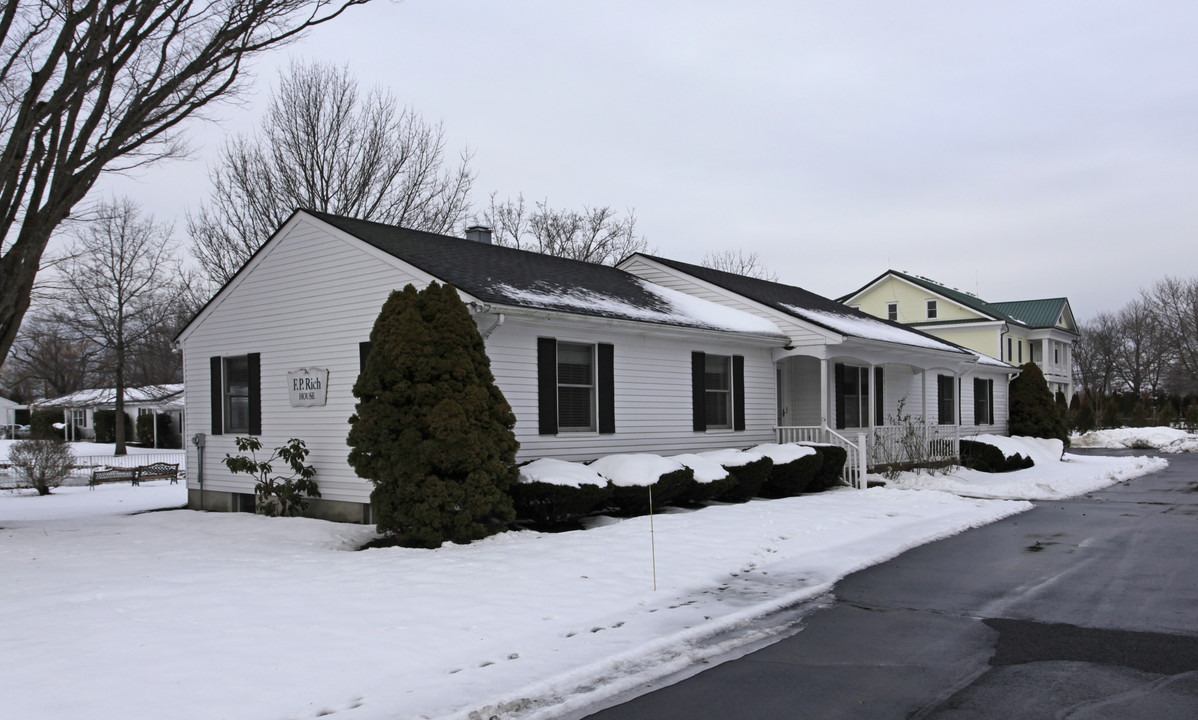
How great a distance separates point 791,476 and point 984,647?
9.23m

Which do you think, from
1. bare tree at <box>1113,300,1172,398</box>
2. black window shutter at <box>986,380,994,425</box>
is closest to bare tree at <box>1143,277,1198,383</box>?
bare tree at <box>1113,300,1172,398</box>

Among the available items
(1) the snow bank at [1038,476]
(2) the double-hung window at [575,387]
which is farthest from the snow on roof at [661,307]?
(1) the snow bank at [1038,476]

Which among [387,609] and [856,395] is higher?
[856,395]

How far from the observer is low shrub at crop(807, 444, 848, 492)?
16.7 meters

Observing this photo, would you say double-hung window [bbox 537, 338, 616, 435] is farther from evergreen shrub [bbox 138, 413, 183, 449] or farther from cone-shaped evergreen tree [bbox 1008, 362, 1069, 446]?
evergreen shrub [bbox 138, 413, 183, 449]

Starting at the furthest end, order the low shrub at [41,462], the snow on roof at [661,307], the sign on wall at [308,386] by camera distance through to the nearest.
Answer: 1. the low shrub at [41,462]
2. the sign on wall at [308,386]
3. the snow on roof at [661,307]

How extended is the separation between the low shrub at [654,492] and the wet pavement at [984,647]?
12.0 ft

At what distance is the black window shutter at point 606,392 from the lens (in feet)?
47.4

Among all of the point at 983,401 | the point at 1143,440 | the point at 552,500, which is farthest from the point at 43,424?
the point at 1143,440

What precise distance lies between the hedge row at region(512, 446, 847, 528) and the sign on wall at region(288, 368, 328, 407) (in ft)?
13.0

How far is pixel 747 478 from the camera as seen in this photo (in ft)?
48.5

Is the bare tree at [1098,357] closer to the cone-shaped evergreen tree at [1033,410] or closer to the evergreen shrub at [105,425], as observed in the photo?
the cone-shaped evergreen tree at [1033,410]

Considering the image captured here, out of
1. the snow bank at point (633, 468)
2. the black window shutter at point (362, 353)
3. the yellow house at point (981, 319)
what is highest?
the yellow house at point (981, 319)

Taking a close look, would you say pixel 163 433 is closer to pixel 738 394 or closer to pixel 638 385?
pixel 738 394
